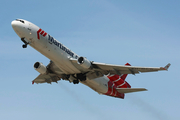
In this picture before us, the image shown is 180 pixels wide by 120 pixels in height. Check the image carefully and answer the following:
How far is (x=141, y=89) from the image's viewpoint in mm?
42500

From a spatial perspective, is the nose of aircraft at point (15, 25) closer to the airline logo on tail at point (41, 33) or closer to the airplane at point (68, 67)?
the airplane at point (68, 67)

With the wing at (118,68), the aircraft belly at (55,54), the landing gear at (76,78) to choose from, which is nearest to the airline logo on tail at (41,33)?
the aircraft belly at (55,54)

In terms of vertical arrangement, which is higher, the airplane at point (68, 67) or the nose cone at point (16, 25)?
the nose cone at point (16, 25)

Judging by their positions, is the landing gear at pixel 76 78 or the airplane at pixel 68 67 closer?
the airplane at pixel 68 67

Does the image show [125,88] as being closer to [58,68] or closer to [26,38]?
[58,68]


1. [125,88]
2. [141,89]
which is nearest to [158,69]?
[141,89]

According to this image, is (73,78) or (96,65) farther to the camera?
(73,78)

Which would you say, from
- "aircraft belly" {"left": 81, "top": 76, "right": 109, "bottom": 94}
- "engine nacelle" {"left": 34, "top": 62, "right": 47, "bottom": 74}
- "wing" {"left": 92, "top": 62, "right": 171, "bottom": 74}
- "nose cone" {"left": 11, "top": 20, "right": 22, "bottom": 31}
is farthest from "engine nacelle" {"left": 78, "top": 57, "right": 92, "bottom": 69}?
"nose cone" {"left": 11, "top": 20, "right": 22, "bottom": 31}

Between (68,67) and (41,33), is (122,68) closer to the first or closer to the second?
(68,67)

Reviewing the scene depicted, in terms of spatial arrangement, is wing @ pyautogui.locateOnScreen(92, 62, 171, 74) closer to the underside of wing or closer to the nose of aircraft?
the underside of wing

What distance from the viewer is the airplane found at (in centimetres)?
3506

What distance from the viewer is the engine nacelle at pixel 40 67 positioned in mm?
41897

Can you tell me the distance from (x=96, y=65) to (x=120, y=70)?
11.6 feet

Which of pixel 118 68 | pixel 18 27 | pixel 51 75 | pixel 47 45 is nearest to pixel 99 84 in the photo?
pixel 118 68
